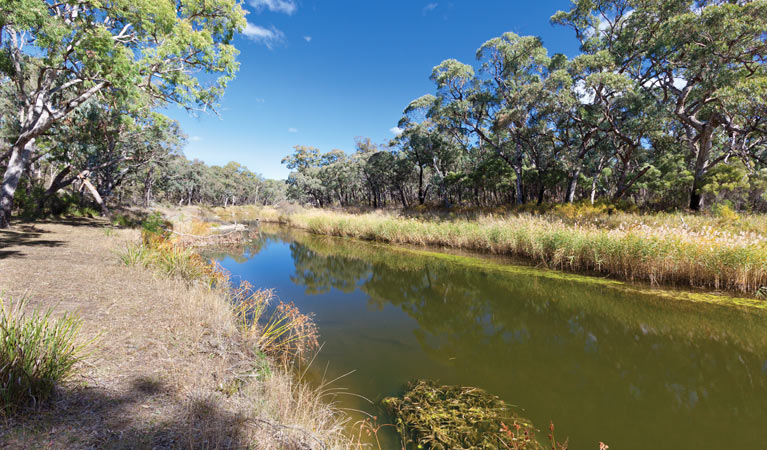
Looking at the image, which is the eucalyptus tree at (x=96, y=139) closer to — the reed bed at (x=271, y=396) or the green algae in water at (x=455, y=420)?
the reed bed at (x=271, y=396)

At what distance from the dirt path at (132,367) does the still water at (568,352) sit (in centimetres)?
171

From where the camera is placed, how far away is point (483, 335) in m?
5.15

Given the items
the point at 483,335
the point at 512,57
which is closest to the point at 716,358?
the point at 483,335

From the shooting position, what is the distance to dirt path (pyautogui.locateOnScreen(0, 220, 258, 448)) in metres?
1.73

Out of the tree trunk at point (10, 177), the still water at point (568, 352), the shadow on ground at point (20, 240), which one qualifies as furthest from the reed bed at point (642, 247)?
the tree trunk at point (10, 177)

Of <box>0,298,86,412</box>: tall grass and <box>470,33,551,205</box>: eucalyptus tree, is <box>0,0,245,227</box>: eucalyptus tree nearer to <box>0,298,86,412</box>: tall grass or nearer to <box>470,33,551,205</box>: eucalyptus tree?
<box>0,298,86,412</box>: tall grass

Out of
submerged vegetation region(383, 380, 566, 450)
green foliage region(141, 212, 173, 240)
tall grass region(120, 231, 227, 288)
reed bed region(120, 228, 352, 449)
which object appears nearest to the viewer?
reed bed region(120, 228, 352, 449)

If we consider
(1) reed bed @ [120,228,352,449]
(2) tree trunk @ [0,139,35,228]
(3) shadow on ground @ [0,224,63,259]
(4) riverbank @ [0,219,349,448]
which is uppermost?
(2) tree trunk @ [0,139,35,228]

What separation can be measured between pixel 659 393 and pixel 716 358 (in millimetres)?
1659

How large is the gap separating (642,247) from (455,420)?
304 inches

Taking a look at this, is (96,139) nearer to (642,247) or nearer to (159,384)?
(159,384)

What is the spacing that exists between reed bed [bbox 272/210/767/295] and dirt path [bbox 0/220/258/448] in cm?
967

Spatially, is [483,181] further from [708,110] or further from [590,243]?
[590,243]

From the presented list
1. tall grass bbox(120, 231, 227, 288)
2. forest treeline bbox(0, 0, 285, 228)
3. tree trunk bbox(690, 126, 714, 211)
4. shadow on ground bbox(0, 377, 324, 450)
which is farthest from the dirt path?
tree trunk bbox(690, 126, 714, 211)
